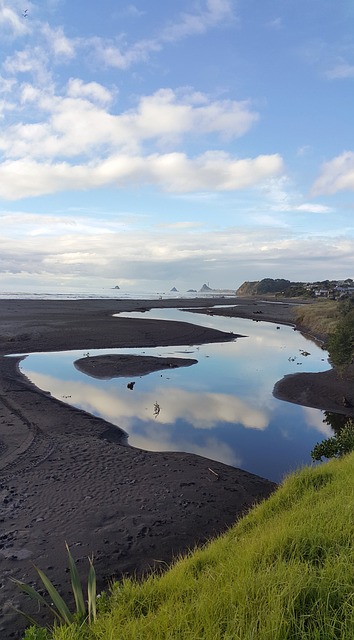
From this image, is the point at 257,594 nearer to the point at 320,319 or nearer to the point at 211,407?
the point at 211,407

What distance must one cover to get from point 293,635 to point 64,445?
39.6ft

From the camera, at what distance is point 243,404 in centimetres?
2158

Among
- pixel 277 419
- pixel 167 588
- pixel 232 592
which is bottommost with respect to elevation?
pixel 277 419

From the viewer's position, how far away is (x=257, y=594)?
4254 mm

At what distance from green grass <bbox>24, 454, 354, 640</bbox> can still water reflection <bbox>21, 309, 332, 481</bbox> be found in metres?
7.68

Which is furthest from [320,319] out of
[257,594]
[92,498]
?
[257,594]

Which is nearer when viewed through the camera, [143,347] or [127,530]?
[127,530]

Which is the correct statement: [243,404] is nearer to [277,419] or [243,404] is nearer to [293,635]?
[277,419]

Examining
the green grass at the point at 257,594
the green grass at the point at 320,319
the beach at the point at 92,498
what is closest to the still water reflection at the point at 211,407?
the beach at the point at 92,498

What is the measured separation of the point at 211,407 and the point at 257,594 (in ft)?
53.9

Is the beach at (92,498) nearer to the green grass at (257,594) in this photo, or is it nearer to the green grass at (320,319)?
the green grass at (257,594)

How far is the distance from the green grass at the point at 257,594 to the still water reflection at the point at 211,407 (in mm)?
7677

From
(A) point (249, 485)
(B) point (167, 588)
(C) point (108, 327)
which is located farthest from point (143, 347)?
(B) point (167, 588)

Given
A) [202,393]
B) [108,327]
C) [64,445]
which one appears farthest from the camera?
[108,327]
